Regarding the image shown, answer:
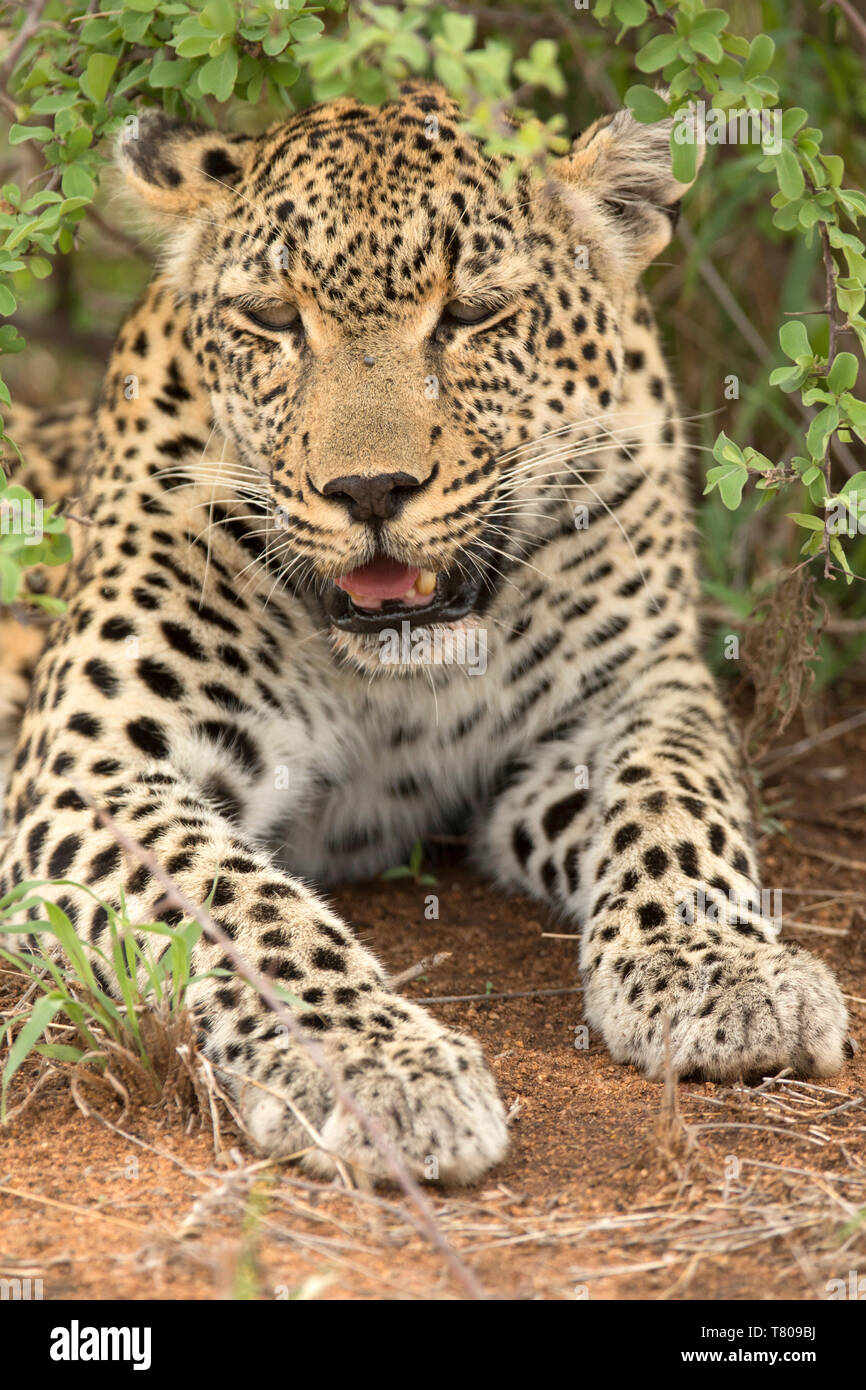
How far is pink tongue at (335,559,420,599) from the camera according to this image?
166 inches

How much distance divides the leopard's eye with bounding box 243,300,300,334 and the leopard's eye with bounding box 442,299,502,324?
1.35ft

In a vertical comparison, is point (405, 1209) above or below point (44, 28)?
below

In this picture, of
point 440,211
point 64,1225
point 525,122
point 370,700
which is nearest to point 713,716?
point 370,700

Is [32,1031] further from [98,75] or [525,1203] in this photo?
[98,75]

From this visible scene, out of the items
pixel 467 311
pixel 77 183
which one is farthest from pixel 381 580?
pixel 77 183

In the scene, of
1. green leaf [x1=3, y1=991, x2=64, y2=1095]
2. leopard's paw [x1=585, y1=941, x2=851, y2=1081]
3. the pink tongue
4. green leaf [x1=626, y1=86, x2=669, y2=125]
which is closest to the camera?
green leaf [x1=3, y1=991, x2=64, y2=1095]

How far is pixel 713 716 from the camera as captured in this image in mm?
5094

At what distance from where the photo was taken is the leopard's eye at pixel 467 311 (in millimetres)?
4215

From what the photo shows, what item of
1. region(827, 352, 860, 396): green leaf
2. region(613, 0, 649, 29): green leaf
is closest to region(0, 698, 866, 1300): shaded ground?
region(827, 352, 860, 396): green leaf

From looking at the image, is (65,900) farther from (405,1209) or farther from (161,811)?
(405,1209)

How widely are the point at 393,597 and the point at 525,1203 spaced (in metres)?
1.69

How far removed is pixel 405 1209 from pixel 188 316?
2.80 metres

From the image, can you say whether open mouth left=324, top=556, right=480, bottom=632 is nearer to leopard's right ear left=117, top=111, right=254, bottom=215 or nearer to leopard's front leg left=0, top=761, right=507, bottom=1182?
leopard's front leg left=0, top=761, right=507, bottom=1182
